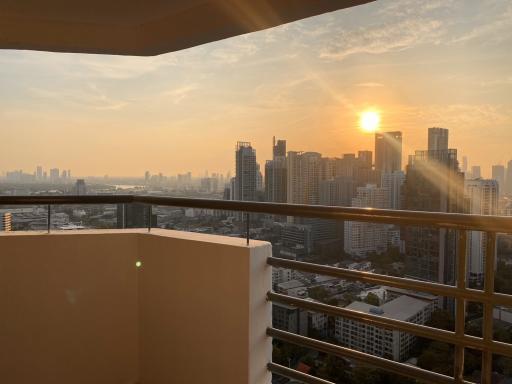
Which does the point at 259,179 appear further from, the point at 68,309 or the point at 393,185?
the point at 68,309

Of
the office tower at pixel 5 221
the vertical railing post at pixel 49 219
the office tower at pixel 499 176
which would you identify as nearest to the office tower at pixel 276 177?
the office tower at pixel 499 176

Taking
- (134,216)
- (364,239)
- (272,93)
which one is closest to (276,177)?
(134,216)

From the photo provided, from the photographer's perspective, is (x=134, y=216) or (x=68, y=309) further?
(x=134, y=216)

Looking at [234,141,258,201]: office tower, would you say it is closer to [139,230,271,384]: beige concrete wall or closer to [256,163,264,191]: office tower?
[256,163,264,191]: office tower

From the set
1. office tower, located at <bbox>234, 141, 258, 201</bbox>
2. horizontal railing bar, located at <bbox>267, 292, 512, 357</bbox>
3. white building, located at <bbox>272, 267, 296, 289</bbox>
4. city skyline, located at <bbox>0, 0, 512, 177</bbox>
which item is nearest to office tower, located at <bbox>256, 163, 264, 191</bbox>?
office tower, located at <bbox>234, 141, 258, 201</bbox>

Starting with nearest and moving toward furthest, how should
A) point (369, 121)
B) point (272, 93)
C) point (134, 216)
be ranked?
point (134, 216) < point (369, 121) < point (272, 93)

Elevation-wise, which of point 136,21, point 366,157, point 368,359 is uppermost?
point 136,21
